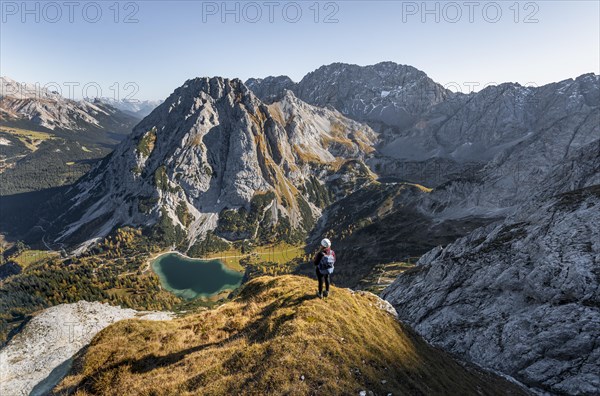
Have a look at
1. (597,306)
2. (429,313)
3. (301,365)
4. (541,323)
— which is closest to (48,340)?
(301,365)

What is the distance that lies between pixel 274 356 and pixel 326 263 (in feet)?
27.3

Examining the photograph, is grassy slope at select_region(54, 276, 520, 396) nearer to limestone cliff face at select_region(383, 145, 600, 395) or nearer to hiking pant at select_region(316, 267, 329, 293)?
hiking pant at select_region(316, 267, 329, 293)

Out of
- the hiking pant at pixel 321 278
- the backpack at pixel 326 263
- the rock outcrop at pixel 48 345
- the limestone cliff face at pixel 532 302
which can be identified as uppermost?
the backpack at pixel 326 263

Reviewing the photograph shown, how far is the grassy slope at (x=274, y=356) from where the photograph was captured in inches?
750

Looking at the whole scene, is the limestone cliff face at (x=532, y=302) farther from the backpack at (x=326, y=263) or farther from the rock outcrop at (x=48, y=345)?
the rock outcrop at (x=48, y=345)

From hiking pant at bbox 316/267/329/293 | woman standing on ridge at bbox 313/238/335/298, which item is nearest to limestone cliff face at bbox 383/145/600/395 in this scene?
hiking pant at bbox 316/267/329/293

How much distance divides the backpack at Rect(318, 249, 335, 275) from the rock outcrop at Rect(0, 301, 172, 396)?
58.8 metres

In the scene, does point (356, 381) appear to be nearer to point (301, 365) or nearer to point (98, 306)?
point (301, 365)

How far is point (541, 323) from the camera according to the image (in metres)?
44.3

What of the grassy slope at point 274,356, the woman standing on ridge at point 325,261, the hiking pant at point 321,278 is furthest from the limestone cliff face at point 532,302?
the woman standing on ridge at point 325,261

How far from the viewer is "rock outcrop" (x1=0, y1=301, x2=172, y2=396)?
5931 cm

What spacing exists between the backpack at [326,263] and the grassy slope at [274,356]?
3.42 metres

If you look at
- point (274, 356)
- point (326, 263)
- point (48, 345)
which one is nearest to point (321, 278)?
point (326, 263)

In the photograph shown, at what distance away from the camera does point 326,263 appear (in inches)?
1001
